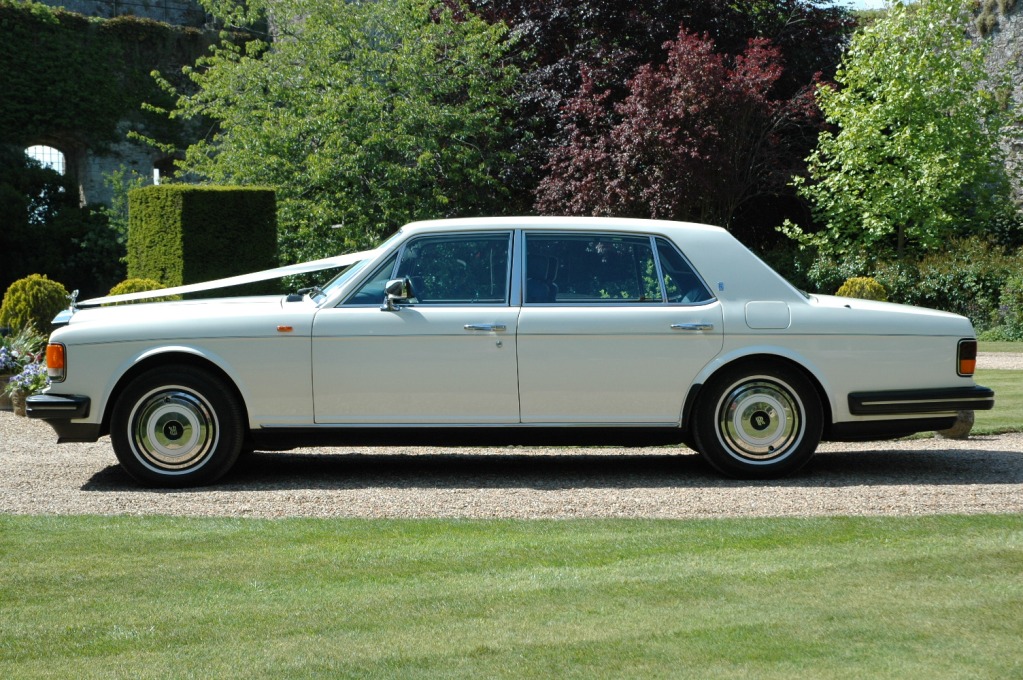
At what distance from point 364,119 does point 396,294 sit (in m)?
15.3

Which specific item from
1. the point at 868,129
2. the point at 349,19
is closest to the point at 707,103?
the point at 868,129

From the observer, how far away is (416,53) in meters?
22.7

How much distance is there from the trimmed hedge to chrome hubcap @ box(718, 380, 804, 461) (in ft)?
36.3

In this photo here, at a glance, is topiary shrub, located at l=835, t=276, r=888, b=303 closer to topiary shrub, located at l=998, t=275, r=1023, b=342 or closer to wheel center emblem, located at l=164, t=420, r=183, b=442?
topiary shrub, located at l=998, t=275, r=1023, b=342

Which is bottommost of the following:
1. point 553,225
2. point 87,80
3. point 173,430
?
point 173,430

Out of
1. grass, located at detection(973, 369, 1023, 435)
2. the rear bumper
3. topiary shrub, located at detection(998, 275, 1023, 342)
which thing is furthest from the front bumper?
topiary shrub, located at detection(998, 275, 1023, 342)

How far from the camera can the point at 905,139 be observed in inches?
871

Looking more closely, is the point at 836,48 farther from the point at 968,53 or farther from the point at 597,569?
the point at 597,569

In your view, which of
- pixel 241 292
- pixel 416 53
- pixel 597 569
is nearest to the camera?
pixel 597 569

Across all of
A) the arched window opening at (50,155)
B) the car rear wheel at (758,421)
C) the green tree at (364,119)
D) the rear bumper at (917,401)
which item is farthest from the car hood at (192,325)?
the arched window opening at (50,155)

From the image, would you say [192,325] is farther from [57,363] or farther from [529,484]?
[529,484]

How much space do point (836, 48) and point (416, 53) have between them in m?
8.76

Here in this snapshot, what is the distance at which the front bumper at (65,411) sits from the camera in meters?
7.14

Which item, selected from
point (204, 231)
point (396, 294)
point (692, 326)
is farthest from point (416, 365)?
point (204, 231)
